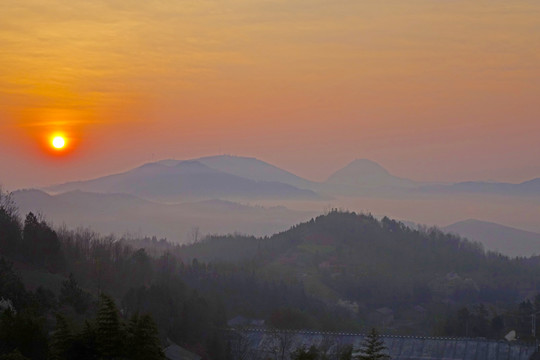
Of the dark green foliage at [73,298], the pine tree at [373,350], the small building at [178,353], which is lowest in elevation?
the small building at [178,353]

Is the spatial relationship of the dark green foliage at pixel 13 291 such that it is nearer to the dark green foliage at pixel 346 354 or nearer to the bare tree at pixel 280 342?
the dark green foliage at pixel 346 354

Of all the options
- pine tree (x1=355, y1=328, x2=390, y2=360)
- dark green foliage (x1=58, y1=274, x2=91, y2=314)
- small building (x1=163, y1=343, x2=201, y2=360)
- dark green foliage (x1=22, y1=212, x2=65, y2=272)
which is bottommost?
small building (x1=163, y1=343, x2=201, y2=360)

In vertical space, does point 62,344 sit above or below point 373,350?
above

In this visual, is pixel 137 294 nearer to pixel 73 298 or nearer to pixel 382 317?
pixel 73 298

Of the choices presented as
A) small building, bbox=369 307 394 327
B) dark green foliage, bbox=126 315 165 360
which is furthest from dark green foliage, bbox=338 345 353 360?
small building, bbox=369 307 394 327

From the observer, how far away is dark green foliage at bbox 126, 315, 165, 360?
Answer: 2780cm

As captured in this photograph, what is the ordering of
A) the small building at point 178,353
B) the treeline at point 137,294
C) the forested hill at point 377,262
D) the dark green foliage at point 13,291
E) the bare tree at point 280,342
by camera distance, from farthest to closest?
1. the forested hill at point 377,262
2. the bare tree at point 280,342
3. the small building at point 178,353
4. the treeline at point 137,294
5. the dark green foliage at point 13,291

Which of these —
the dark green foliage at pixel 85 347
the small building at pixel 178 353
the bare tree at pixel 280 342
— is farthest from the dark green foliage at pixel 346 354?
the dark green foliage at pixel 85 347

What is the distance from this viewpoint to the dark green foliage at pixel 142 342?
27.8m

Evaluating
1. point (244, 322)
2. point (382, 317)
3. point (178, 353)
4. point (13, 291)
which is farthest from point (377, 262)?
point (13, 291)

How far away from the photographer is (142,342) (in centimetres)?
2794

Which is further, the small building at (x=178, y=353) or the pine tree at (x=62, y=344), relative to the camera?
the small building at (x=178, y=353)

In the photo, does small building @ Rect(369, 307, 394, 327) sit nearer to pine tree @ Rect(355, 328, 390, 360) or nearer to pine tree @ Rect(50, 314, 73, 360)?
pine tree @ Rect(355, 328, 390, 360)

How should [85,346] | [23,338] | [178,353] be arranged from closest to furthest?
[85,346] → [23,338] → [178,353]
